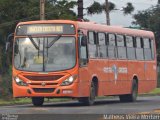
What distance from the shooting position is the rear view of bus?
24.0 metres

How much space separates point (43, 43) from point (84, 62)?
67.1 inches

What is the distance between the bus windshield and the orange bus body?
0.21 m

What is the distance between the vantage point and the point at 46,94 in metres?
24.2

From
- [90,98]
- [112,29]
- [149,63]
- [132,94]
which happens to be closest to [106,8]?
[149,63]

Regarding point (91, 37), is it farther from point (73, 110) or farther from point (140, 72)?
point (140, 72)

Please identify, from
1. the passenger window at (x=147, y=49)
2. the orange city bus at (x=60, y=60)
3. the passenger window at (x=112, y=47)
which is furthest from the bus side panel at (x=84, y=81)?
the passenger window at (x=147, y=49)

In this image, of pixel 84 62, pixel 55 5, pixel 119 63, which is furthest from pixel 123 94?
pixel 55 5

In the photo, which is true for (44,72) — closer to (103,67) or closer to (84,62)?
(84,62)

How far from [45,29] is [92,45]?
217 centimetres

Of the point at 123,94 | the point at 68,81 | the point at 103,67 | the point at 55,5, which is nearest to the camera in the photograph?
the point at 68,81

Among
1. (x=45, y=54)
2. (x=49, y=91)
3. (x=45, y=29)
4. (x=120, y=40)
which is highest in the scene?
(x=45, y=29)

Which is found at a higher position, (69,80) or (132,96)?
(69,80)

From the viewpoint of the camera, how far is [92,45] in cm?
2597

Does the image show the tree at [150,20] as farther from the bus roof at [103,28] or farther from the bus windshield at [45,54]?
the bus windshield at [45,54]
